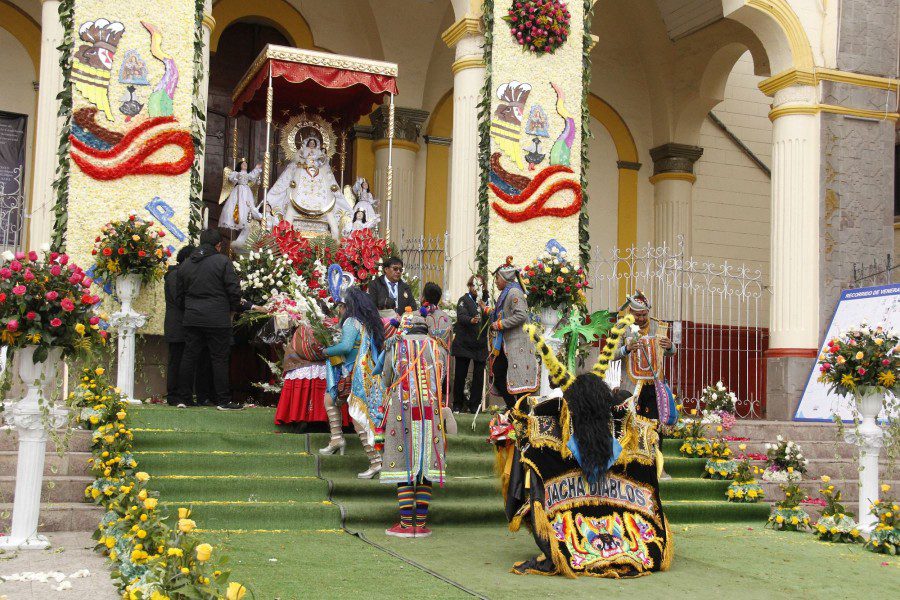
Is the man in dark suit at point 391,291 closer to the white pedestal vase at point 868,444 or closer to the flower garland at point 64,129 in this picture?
the flower garland at point 64,129

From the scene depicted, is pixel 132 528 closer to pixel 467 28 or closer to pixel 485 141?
pixel 485 141

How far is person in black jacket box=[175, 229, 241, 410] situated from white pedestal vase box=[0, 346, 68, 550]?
2969mm

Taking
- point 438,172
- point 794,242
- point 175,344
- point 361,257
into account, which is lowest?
point 175,344

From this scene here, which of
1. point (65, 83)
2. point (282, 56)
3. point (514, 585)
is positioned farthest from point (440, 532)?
point (282, 56)

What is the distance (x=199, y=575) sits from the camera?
452 cm

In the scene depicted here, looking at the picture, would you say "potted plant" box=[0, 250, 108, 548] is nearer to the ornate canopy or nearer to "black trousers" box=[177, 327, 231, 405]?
"black trousers" box=[177, 327, 231, 405]

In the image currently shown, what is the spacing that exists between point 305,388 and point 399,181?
713 centimetres

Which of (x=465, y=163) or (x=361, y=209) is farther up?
(x=465, y=163)

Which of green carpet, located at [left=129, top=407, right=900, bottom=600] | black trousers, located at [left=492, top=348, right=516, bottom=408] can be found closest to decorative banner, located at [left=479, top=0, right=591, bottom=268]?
black trousers, located at [left=492, top=348, right=516, bottom=408]

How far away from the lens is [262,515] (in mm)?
7539

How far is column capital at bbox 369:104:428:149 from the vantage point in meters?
15.6

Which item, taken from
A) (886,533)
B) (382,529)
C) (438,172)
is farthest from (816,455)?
(438,172)

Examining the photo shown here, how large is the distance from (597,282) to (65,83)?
8081mm

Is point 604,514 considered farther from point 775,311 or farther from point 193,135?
point 775,311
